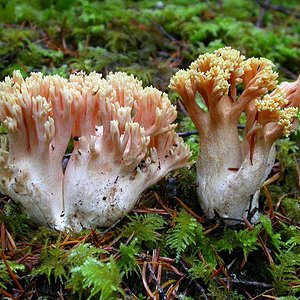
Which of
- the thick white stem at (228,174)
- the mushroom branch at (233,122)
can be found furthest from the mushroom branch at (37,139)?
the thick white stem at (228,174)

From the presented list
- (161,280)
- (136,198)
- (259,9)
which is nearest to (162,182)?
(136,198)

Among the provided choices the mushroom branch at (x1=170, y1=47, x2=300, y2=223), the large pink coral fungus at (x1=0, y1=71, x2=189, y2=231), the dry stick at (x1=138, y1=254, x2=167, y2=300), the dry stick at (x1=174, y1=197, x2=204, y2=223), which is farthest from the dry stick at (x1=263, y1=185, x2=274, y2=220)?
the dry stick at (x1=138, y1=254, x2=167, y2=300)

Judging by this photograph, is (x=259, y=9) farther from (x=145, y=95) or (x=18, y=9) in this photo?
(x=145, y=95)

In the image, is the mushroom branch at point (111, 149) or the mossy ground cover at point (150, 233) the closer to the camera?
the mossy ground cover at point (150, 233)

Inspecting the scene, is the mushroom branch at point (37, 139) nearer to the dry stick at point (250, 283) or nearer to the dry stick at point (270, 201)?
the dry stick at point (250, 283)

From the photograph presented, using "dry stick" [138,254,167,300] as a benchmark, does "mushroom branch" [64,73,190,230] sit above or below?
above

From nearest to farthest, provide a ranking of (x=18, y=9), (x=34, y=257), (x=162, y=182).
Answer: (x=34, y=257) < (x=162, y=182) < (x=18, y=9)

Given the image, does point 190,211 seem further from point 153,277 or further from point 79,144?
point 79,144

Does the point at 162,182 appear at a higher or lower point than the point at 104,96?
lower

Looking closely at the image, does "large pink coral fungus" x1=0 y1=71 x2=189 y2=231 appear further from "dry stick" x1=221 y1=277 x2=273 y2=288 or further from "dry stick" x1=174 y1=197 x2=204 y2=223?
Answer: "dry stick" x1=221 y1=277 x2=273 y2=288
